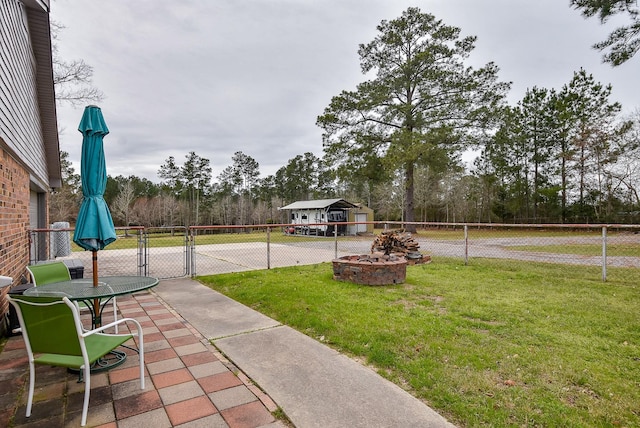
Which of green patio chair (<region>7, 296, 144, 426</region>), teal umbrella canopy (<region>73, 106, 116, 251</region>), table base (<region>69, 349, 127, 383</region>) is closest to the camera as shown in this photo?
green patio chair (<region>7, 296, 144, 426</region>)

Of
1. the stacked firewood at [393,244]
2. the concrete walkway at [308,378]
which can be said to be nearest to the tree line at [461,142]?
the stacked firewood at [393,244]

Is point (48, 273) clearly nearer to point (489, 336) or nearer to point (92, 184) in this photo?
point (92, 184)

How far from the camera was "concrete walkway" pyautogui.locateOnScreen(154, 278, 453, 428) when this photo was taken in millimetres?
2160

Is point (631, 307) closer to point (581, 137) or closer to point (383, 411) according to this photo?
point (383, 411)

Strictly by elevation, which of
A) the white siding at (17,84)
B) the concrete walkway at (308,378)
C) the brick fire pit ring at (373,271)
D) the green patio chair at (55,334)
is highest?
the white siding at (17,84)

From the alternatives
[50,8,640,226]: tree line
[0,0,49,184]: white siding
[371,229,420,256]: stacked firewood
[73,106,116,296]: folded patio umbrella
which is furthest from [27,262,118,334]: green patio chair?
[50,8,640,226]: tree line

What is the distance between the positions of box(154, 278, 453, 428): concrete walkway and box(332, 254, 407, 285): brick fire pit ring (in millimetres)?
2479

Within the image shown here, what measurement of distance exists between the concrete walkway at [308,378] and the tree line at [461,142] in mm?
16206

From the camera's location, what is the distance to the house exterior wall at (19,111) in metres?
4.02

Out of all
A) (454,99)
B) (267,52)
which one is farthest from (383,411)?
(454,99)

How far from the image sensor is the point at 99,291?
9.39 ft

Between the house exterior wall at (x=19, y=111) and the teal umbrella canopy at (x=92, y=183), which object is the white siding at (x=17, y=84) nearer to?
the house exterior wall at (x=19, y=111)

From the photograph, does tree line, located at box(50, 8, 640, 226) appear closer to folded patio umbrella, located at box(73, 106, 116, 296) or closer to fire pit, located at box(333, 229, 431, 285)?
fire pit, located at box(333, 229, 431, 285)

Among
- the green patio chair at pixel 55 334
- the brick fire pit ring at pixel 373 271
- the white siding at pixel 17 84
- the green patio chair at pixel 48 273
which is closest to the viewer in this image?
the green patio chair at pixel 55 334
